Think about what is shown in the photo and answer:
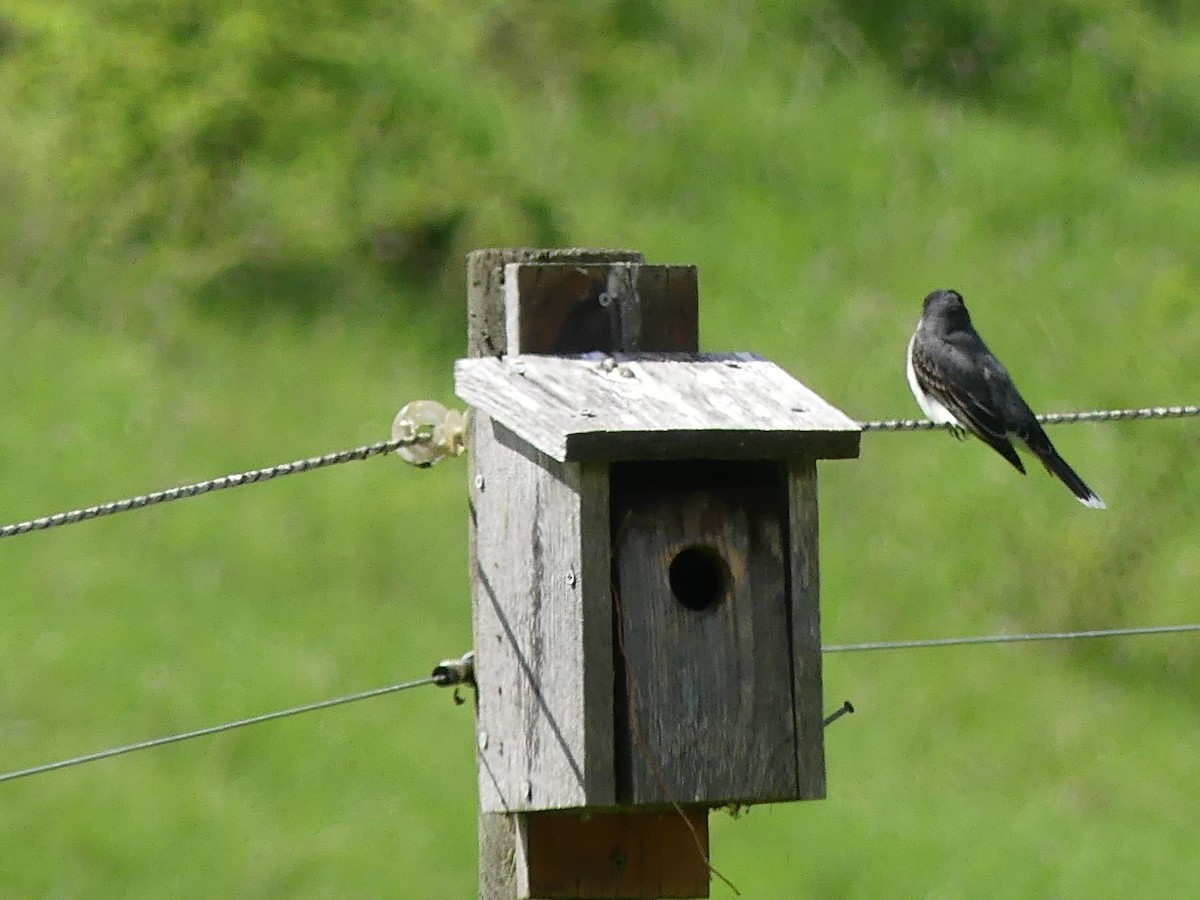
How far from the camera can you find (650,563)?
316 cm

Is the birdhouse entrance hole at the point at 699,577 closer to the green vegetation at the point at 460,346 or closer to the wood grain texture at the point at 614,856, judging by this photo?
the wood grain texture at the point at 614,856

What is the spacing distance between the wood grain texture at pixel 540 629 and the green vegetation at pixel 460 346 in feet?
12.3

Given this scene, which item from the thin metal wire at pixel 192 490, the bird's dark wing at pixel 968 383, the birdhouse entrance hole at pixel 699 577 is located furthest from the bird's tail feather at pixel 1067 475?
the birdhouse entrance hole at pixel 699 577

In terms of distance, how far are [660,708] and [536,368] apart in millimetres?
586

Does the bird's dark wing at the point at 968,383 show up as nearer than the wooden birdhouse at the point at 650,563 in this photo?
No

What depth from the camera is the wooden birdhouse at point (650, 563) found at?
3.10 metres

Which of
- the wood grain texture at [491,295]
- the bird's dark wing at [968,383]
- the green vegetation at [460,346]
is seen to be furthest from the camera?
the bird's dark wing at [968,383]

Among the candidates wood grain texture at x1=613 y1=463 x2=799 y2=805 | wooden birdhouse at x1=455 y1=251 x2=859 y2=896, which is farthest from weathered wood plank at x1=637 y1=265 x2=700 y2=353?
wood grain texture at x1=613 y1=463 x2=799 y2=805

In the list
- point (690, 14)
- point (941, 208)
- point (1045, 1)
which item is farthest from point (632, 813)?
point (1045, 1)

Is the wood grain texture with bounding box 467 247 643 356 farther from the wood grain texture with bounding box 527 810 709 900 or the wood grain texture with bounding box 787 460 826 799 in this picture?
the wood grain texture with bounding box 527 810 709 900

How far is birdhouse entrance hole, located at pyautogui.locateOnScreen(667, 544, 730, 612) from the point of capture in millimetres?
3195

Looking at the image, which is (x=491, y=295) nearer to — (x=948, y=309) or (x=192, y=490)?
(x=192, y=490)

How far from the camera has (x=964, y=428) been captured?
7.50 metres

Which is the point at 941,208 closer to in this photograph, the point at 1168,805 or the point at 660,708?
the point at 1168,805
